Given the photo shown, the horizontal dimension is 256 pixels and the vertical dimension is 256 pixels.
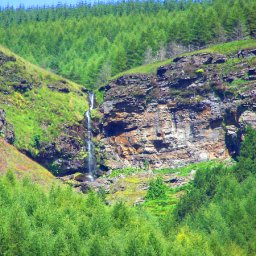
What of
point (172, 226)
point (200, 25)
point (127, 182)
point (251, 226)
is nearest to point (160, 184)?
point (127, 182)

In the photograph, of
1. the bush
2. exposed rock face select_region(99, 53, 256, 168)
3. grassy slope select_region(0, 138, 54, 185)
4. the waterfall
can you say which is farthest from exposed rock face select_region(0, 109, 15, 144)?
the bush

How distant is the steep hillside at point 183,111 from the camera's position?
152 metres

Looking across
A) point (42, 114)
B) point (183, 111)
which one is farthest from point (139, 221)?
point (42, 114)

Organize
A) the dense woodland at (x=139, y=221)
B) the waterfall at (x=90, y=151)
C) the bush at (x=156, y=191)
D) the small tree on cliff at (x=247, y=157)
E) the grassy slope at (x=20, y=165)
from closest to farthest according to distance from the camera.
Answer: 1. the dense woodland at (x=139, y=221)
2. the small tree on cliff at (x=247, y=157)
3. the bush at (x=156, y=191)
4. the grassy slope at (x=20, y=165)
5. the waterfall at (x=90, y=151)

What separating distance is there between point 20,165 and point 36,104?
75.7ft

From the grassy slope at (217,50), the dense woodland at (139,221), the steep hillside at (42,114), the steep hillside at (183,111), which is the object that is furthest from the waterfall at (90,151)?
the dense woodland at (139,221)

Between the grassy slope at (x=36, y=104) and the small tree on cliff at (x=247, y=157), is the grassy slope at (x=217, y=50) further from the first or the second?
the small tree on cliff at (x=247, y=157)

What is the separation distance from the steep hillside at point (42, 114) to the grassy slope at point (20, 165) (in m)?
2.16

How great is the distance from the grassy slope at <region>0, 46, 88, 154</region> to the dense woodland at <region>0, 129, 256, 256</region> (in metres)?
24.8

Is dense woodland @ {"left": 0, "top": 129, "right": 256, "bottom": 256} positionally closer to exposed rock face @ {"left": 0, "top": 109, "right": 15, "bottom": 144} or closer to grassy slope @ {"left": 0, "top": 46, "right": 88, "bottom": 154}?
exposed rock face @ {"left": 0, "top": 109, "right": 15, "bottom": 144}

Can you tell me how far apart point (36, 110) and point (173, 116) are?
95.0 ft

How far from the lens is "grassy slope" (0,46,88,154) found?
15538 centimetres

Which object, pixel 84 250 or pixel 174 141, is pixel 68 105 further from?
pixel 84 250

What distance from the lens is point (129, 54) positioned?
187 m
